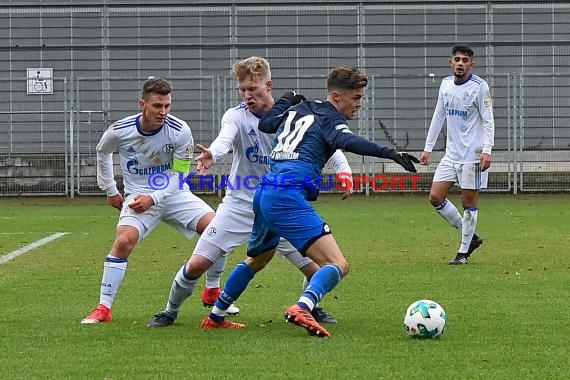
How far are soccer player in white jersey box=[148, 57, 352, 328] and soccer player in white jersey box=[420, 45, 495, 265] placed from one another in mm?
4395

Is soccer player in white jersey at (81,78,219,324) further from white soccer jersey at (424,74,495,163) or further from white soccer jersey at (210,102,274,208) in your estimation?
white soccer jersey at (424,74,495,163)

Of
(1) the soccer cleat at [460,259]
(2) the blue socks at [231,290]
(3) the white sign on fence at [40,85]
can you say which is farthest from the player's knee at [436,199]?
(3) the white sign on fence at [40,85]

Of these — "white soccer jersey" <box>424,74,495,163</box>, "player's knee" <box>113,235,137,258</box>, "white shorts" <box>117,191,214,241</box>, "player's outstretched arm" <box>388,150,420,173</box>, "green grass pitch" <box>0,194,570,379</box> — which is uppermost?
"white soccer jersey" <box>424,74,495,163</box>

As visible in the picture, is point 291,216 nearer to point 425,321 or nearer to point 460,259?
point 425,321

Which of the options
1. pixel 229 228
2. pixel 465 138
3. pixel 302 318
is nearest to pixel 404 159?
pixel 302 318

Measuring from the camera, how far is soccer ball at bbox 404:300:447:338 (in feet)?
22.0

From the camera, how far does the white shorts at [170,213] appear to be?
828 cm

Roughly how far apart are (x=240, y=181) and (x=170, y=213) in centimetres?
87

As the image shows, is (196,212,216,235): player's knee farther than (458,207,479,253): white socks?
No

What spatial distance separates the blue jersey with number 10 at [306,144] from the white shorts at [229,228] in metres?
0.65

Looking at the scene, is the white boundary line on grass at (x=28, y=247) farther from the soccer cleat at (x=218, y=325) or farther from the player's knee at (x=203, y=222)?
the soccer cleat at (x=218, y=325)

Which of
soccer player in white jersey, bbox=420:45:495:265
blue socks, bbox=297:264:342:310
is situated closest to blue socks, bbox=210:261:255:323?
blue socks, bbox=297:264:342:310

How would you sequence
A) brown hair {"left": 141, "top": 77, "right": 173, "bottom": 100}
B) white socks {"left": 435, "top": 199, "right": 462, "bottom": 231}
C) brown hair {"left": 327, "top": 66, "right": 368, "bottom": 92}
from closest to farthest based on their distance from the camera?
brown hair {"left": 327, "top": 66, "right": 368, "bottom": 92}
brown hair {"left": 141, "top": 77, "right": 173, "bottom": 100}
white socks {"left": 435, "top": 199, "right": 462, "bottom": 231}

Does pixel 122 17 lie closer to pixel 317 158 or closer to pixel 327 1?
pixel 327 1
